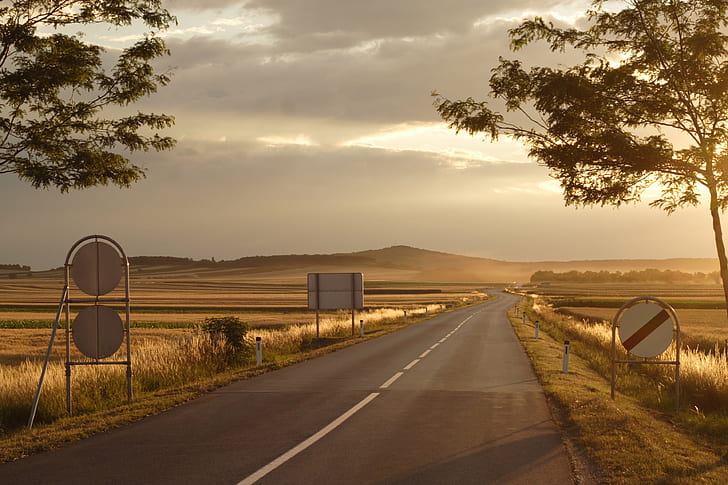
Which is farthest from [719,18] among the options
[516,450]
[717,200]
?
[516,450]

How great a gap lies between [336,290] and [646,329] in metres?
24.1

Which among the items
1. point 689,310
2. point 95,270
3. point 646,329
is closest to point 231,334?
point 95,270

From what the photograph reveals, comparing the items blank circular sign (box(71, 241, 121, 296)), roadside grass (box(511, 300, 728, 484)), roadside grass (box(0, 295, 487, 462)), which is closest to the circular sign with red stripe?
roadside grass (box(511, 300, 728, 484))

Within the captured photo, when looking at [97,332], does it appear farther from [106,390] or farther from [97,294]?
[106,390]

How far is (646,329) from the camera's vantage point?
1217cm

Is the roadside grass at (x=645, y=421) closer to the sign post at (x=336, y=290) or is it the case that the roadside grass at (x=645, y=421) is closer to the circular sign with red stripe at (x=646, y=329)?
the circular sign with red stripe at (x=646, y=329)

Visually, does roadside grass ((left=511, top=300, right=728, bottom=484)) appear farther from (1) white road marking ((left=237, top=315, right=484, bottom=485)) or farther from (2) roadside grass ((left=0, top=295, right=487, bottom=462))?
(2) roadside grass ((left=0, top=295, right=487, bottom=462))

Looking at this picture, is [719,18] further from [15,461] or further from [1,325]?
[1,325]

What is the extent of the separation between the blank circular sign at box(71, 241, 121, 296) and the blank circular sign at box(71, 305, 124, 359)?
0.36 metres

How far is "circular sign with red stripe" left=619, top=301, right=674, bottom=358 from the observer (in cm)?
1209

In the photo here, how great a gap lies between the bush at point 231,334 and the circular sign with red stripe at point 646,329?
42.8ft

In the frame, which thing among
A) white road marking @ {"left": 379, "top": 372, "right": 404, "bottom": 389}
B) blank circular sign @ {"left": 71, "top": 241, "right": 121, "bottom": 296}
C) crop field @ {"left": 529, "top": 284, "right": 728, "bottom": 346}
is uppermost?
blank circular sign @ {"left": 71, "top": 241, "right": 121, "bottom": 296}

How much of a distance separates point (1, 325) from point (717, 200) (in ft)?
160

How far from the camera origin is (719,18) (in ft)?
45.5
